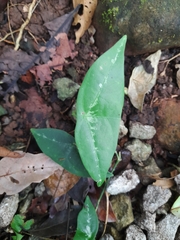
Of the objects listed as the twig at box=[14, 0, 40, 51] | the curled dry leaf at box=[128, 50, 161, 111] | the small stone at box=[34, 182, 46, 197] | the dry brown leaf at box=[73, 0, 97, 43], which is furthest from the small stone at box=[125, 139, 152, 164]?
the twig at box=[14, 0, 40, 51]

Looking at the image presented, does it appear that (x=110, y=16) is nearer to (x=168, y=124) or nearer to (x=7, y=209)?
(x=168, y=124)

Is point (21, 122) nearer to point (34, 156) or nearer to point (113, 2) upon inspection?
point (34, 156)

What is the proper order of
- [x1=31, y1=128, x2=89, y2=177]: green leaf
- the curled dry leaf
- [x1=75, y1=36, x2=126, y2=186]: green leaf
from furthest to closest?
the curled dry leaf, [x1=31, y1=128, x2=89, y2=177]: green leaf, [x1=75, y1=36, x2=126, y2=186]: green leaf

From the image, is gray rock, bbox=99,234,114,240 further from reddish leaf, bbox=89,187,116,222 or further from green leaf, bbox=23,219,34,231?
green leaf, bbox=23,219,34,231

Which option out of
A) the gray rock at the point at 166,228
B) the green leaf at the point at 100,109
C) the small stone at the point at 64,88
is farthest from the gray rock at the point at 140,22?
the gray rock at the point at 166,228

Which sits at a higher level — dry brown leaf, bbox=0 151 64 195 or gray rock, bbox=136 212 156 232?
dry brown leaf, bbox=0 151 64 195

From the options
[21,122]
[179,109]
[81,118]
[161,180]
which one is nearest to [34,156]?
[21,122]
